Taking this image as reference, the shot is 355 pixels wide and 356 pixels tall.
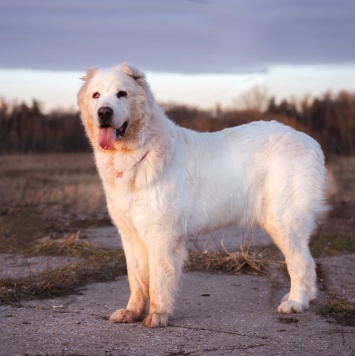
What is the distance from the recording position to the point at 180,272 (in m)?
5.48

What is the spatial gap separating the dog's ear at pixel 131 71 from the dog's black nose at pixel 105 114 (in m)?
0.52

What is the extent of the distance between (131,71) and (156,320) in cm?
212

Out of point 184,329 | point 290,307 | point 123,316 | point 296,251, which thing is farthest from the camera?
point 296,251

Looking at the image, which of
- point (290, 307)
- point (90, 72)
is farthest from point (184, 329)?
point (90, 72)

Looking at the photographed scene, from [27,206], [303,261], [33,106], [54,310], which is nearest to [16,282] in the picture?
[54,310]

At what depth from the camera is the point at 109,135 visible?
5.34 m

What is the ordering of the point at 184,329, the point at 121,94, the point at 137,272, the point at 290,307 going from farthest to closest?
1. the point at 290,307
2. the point at 137,272
3. the point at 121,94
4. the point at 184,329

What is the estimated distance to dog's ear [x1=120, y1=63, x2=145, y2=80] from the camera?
552 centimetres

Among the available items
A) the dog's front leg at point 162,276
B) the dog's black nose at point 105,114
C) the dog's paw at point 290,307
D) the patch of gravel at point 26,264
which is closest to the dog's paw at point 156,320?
the dog's front leg at point 162,276

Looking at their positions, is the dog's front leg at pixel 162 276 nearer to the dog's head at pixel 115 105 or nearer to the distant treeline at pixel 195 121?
the dog's head at pixel 115 105

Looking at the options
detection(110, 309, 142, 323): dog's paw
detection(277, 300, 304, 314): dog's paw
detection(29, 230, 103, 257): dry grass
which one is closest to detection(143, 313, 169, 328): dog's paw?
detection(110, 309, 142, 323): dog's paw

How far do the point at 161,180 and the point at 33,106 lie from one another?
21640 millimetres

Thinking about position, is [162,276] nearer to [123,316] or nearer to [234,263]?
[123,316]

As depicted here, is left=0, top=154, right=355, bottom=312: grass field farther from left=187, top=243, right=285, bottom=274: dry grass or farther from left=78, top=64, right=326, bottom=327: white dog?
left=78, top=64, right=326, bottom=327: white dog
